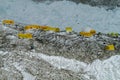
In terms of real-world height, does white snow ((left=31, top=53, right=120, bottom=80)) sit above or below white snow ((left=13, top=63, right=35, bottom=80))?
above

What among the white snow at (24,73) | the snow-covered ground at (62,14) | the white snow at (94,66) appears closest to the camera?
the white snow at (24,73)

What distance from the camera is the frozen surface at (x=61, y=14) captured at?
10.0 metres

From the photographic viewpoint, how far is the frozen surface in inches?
395

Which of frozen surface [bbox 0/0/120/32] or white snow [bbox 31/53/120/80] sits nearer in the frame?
white snow [bbox 31/53/120/80]

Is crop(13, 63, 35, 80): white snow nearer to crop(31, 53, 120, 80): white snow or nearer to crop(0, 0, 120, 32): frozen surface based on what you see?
crop(31, 53, 120, 80): white snow

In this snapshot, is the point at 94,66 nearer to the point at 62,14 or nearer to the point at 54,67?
the point at 54,67

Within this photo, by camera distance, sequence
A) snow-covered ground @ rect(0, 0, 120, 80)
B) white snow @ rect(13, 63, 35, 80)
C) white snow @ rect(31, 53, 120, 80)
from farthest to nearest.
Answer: snow-covered ground @ rect(0, 0, 120, 80)
white snow @ rect(31, 53, 120, 80)
white snow @ rect(13, 63, 35, 80)

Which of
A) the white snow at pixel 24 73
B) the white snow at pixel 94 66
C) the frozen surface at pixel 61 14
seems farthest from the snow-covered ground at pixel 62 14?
the white snow at pixel 24 73

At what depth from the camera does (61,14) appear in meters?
10.5

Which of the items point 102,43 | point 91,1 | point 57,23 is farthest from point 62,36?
point 91,1

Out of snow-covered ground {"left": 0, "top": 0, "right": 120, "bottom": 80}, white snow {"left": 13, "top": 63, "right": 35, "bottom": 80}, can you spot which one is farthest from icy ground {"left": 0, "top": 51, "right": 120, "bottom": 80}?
snow-covered ground {"left": 0, "top": 0, "right": 120, "bottom": 80}

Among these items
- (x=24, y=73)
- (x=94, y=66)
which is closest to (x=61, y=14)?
(x=94, y=66)

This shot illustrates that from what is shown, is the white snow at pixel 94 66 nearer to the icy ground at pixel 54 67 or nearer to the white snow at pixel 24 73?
the icy ground at pixel 54 67

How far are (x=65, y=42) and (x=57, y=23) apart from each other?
12.3 feet
